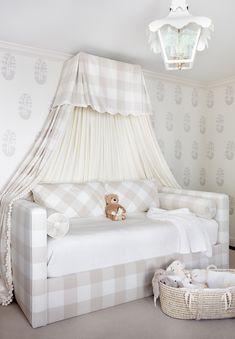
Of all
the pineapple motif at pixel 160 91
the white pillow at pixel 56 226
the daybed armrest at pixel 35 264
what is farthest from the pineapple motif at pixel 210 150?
the daybed armrest at pixel 35 264

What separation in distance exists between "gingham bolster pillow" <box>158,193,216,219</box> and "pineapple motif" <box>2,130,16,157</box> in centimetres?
166

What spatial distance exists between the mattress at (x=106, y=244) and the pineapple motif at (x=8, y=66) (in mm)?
1532

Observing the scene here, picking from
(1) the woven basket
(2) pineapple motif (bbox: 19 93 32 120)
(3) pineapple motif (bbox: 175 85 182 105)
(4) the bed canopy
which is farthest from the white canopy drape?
(1) the woven basket

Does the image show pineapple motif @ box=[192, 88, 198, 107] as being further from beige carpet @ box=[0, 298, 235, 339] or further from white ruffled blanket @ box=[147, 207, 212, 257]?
beige carpet @ box=[0, 298, 235, 339]

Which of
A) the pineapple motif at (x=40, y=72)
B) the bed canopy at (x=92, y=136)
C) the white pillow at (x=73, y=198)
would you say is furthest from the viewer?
the pineapple motif at (x=40, y=72)

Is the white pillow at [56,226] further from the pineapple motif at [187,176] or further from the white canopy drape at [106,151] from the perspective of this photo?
the pineapple motif at [187,176]

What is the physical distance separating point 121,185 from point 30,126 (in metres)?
1.12

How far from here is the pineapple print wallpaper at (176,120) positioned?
3066 millimetres

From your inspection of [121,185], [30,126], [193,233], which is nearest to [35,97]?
[30,126]

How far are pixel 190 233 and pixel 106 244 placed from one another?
2.70 ft

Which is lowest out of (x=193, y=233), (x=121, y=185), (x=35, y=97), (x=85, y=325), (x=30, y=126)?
(x=85, y=325)

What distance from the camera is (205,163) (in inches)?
180

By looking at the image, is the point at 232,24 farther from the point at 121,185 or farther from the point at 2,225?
the point at 2,225

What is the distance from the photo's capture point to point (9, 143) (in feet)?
9.96
